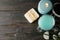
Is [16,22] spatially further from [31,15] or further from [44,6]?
[44,6]

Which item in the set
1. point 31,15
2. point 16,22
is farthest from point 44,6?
point 16,22

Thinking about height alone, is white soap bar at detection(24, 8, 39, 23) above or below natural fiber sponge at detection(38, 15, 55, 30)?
above

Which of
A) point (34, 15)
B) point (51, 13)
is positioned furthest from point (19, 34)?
point (51, 13)

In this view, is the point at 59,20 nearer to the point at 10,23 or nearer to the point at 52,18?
the point at 52,18

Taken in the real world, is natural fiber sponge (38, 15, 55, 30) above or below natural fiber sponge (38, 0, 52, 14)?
below

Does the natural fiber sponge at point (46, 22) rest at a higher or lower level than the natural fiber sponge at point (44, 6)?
lower
